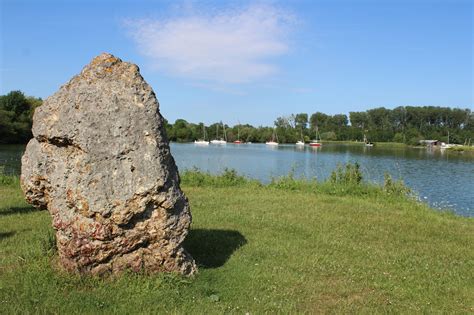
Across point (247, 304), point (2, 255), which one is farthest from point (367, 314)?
point (2, 255)

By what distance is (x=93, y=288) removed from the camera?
617 centimetres

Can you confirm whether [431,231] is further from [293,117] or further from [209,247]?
[293,117]

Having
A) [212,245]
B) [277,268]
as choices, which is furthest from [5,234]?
[277,268]

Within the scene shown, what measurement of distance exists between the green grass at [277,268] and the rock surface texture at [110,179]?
0.36m

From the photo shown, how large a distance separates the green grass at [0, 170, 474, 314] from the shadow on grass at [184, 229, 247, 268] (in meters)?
0.02

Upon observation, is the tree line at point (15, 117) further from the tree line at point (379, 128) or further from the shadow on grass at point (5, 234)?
the shadow on grass at point (5, 234)

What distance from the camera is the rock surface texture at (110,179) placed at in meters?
6.42

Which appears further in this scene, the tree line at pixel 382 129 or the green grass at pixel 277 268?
the tree line at pixel 382 129

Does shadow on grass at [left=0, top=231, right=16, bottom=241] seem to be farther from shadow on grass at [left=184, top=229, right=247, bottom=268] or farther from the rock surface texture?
shadow on grass at [left=184, top=229, right=247, bottom=268]

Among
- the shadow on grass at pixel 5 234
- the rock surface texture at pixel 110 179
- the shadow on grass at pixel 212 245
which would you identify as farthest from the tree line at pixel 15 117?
the rock surface texture at pixel 110 179

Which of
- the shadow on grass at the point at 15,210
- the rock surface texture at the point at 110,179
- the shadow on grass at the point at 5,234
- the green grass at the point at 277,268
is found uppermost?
the rock surface texture at the point at 110,179

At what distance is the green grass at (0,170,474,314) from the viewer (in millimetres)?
5926

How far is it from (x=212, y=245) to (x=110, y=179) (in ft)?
9.83

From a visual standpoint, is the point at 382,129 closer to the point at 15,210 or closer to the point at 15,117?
the point at 15,117
